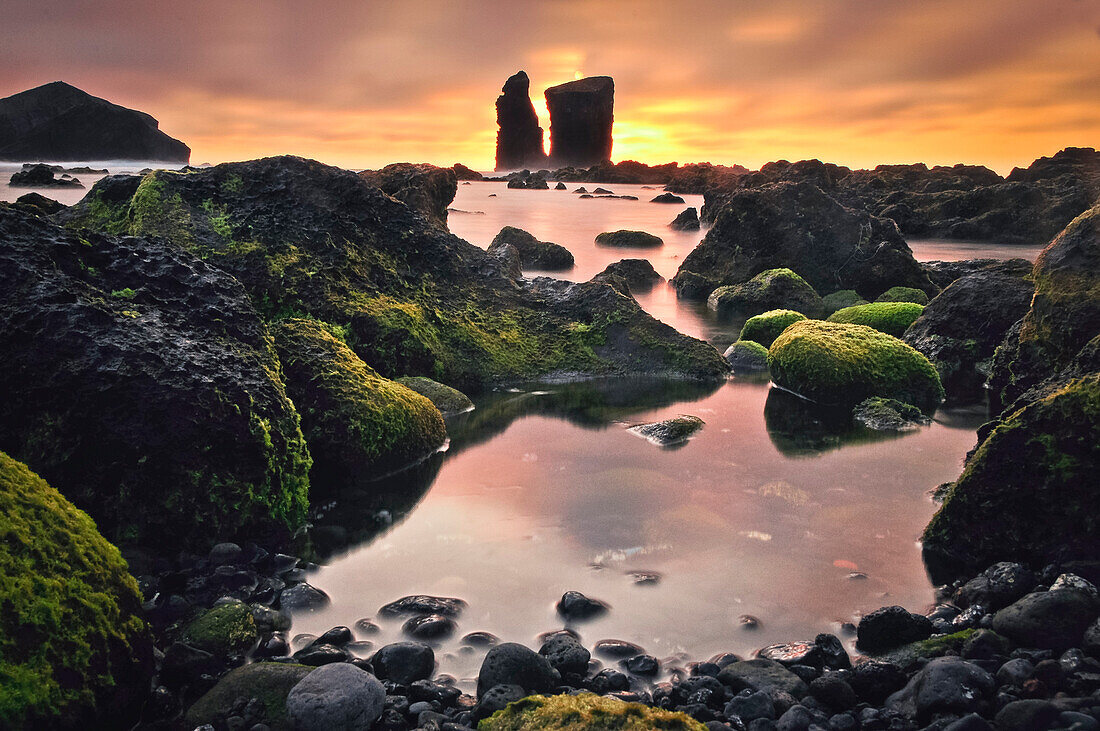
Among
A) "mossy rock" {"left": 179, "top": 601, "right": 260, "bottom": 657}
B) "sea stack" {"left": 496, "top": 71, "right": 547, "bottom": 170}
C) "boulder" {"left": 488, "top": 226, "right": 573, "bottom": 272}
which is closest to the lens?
"mossy rock" {"left": 179, "top": 601, "right": 260, "bottom": 657}

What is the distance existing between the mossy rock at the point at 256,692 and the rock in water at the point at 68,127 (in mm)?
85696

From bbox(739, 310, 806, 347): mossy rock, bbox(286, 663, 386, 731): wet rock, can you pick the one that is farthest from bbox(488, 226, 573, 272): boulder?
bbox(286, 663, 386, 731): wet rock

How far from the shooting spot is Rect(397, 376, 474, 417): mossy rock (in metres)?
8.51

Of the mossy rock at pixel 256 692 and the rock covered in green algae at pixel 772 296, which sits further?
the rock covered in green algae at pixel 772 296

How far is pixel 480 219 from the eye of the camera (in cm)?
4275

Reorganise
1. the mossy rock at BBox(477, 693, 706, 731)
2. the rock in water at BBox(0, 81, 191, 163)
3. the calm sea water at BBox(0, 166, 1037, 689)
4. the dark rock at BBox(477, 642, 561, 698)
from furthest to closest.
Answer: the rock in water at BBox(0, 81, 191, 163), the calm sea water at BBox(0, 166, 1037, 689), the dark rock at BBox(477, 642, 561, 698), the mossy rock at BBox(477, 693, 706, 731)

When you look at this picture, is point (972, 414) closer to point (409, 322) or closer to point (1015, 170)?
point (409, 322)

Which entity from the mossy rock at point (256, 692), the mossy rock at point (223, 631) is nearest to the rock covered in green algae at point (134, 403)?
the mossy rock at point (223, 631)

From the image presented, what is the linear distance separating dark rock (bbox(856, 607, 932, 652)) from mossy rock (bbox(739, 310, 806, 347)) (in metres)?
8.56

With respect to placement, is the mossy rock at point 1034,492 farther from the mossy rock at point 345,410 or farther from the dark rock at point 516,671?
the mossy rock at point 345,410

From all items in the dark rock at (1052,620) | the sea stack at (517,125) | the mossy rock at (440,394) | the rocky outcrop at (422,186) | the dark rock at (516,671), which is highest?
the sea stack at (517,125)

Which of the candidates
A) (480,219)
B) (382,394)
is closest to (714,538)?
(382,394)

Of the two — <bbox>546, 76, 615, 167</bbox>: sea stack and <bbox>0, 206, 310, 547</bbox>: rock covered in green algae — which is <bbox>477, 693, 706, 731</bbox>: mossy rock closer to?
<bbox>0, 206, 310, 547</bbox>: rock covered in green algae

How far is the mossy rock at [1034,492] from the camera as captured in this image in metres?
4.52
